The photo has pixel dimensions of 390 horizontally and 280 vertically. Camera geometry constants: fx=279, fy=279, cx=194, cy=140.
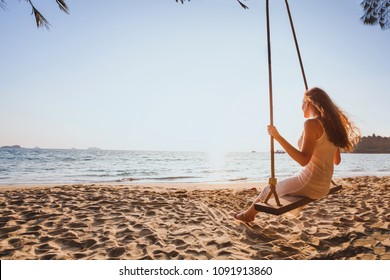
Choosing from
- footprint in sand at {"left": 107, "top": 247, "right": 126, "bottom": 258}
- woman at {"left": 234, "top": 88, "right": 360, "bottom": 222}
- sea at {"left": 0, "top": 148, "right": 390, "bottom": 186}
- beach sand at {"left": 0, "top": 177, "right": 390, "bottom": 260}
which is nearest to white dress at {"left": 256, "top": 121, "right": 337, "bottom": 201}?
woman at {"left": 234, "top": 88, "right": 360, "bottom": 222}

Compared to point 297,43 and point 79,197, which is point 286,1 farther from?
point 79,197

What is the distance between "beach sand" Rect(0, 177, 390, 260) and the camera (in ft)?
8.32

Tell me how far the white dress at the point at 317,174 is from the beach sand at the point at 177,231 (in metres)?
0.37

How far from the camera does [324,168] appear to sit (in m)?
2.55

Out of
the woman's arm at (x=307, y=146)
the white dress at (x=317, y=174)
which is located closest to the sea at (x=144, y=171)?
the white dress at (x=317, y=174)

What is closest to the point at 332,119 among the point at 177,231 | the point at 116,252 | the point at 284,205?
the point at 284,205

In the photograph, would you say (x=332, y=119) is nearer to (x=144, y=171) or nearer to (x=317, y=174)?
(x=317, y=174)

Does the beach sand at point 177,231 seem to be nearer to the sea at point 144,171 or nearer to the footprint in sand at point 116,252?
the footprint in sand at point 116,252

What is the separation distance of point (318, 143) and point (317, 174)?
32 centimetres

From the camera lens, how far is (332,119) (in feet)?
7.91

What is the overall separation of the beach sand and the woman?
42 centimetres

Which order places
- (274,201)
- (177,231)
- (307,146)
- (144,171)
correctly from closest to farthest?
(307,146), (274,201), (177,231), (144,171)

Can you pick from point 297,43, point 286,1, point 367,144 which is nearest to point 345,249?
point 297,43
